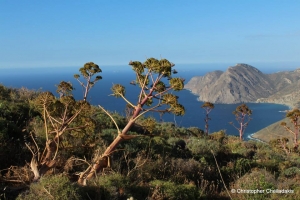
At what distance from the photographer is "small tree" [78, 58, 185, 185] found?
4125 mm

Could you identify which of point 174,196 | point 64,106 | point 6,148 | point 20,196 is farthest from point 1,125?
point 174,196

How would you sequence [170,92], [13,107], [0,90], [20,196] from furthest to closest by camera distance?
[0,90] → [13,107] → [170,92] → [20,196]

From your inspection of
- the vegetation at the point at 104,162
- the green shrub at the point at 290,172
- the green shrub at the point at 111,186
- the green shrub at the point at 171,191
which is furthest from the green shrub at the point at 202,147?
the green shrub at the point at 111,186

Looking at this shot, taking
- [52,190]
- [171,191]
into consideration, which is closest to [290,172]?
[171,191]

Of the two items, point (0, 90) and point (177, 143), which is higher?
point (0, 90)

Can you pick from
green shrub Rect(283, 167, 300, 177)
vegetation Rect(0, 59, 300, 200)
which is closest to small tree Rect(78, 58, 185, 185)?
vegetation Rect(0, 59, 300, 200)

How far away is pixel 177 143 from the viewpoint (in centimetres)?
998

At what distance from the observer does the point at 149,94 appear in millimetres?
4395

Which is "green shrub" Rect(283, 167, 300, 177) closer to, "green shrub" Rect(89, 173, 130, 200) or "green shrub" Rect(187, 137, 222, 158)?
"green shrub" Rect(187, 137, 222, 158)

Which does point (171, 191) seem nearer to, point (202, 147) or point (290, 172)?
point (202, 147)

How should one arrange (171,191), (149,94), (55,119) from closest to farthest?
(149,94) → (55,119) → (171,191)

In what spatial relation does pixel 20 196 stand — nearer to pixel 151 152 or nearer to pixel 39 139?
pixel 39 139

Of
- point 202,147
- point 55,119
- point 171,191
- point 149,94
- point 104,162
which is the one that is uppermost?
point 149,94

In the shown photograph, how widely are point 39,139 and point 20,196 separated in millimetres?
2781
